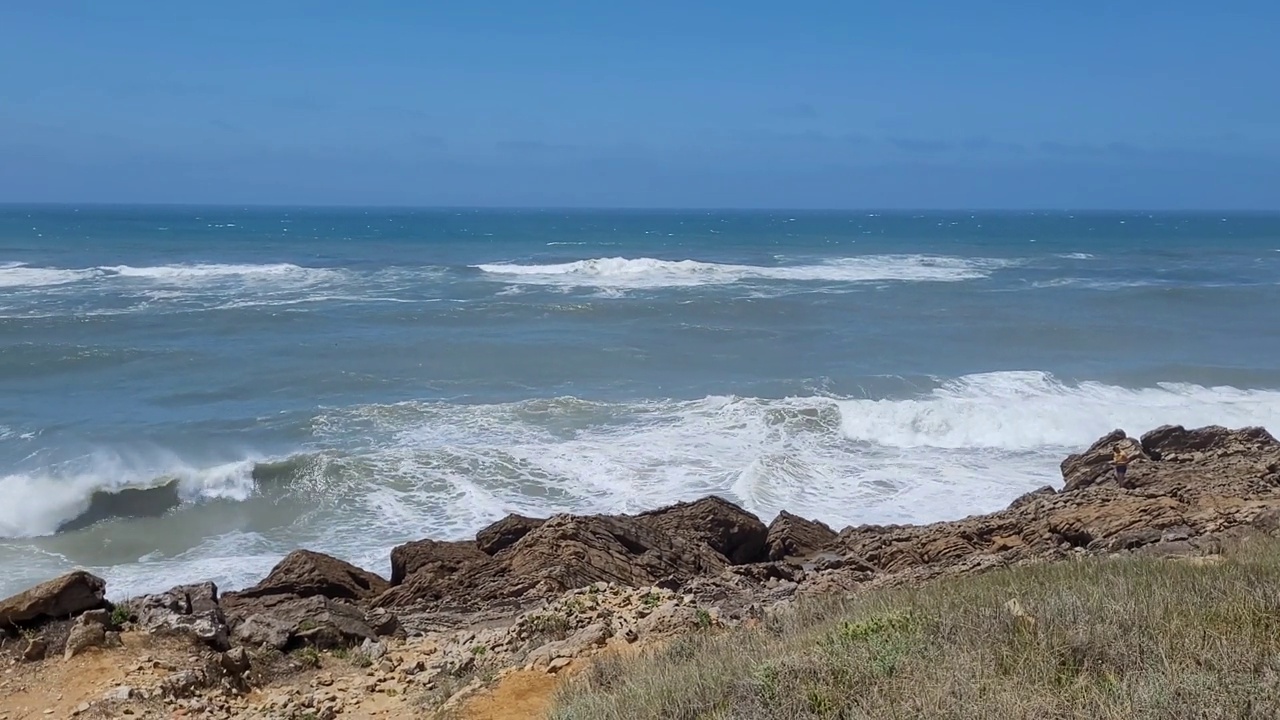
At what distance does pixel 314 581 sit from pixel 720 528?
468 centimetres

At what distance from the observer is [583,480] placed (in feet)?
53.1

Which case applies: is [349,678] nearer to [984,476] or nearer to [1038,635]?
[1038,635]

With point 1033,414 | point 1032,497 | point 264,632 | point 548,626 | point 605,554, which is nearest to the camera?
point 548,626

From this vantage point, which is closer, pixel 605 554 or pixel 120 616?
pixel 120 616

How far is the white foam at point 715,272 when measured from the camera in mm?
49219

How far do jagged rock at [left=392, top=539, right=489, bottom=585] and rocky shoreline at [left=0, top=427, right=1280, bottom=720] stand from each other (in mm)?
25

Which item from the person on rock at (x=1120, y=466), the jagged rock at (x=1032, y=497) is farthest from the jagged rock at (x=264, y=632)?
the person on rock at (x=1120, y=466)

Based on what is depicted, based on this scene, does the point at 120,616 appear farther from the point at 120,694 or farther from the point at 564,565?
the point at 564,565

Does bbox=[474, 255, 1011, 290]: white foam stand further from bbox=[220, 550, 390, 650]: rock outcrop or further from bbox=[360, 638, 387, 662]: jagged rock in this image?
bbox=[360, 638, 387, 662]: jagged rock

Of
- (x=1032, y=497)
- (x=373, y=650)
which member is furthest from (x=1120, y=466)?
(x=373, y=650)

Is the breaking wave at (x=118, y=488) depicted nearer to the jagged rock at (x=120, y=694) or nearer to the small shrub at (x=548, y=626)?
the jagged rock at (x=120, y=694)

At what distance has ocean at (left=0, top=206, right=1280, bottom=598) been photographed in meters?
15.1

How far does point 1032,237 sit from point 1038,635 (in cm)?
10224

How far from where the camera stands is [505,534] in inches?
472
